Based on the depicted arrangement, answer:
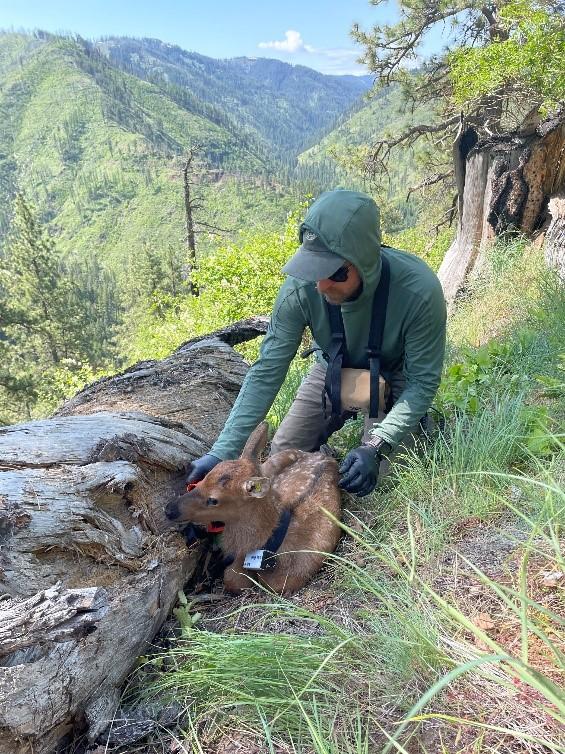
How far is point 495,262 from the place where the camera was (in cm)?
896

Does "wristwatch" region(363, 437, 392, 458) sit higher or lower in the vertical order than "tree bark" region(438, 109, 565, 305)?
lower

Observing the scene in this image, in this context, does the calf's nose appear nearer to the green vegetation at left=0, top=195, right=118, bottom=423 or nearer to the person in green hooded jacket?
the person in green hooded jacket

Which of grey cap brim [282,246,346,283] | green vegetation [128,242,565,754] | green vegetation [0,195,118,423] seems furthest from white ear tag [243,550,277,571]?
green vegetation [0,195,118,423]

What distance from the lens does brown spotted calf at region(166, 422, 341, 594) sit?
3.18 m

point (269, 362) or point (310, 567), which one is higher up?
point (269, 362)

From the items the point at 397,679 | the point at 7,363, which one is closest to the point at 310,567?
the point at 397,679

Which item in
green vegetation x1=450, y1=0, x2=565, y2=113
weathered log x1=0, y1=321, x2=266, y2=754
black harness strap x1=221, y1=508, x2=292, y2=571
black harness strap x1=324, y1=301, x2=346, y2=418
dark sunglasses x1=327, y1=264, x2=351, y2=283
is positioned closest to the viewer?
weathered log x1=0, y1=321, x2=266, y2=754

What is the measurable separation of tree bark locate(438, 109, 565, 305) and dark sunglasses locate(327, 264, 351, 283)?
23.4 ft

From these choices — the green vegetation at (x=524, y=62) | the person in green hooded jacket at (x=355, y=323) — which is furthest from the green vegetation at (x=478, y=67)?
the person in green hooded jacket at (x=355, y=323)

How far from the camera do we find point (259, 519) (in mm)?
3318

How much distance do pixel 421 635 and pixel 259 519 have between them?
5.07 feet

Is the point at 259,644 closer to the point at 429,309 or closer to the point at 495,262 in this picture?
the point at 429,309

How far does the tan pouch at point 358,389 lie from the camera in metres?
3.89

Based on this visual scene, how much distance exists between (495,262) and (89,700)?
8611mm
